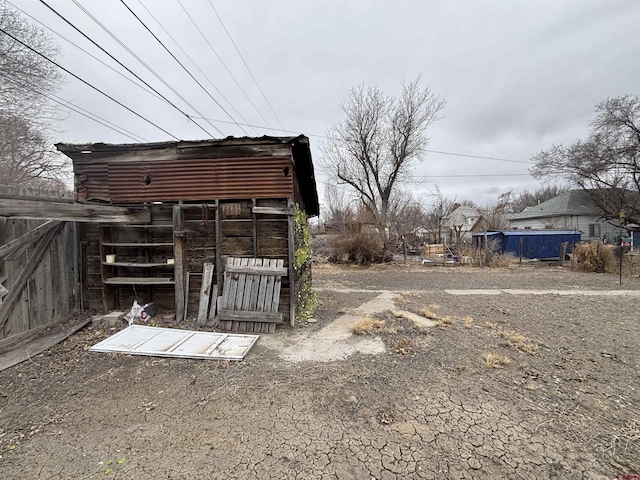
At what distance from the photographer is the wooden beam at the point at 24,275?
3.54 metres

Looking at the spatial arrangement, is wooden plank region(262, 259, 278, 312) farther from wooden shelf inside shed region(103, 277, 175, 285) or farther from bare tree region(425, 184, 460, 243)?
bare tree region(425, 184, 460, 243)

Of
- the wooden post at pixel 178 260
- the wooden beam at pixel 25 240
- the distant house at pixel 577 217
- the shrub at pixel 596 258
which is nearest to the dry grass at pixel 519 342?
the wooden post at pixel 178 260

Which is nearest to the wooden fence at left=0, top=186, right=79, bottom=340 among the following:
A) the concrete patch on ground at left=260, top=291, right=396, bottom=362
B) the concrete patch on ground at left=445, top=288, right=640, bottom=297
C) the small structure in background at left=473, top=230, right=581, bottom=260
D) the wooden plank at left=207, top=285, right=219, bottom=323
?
the wooden plank at left=207, top=285, right=219, bottom=323

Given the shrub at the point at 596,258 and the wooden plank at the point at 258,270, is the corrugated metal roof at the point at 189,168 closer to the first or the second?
the wooden plank at the point at 258,270

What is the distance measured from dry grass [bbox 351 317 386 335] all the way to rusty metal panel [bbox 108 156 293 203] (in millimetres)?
2533

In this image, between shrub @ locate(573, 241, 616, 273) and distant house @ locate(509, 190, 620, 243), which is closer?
shrub @ locate(573, 241, 616, 273)

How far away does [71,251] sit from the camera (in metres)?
4.80

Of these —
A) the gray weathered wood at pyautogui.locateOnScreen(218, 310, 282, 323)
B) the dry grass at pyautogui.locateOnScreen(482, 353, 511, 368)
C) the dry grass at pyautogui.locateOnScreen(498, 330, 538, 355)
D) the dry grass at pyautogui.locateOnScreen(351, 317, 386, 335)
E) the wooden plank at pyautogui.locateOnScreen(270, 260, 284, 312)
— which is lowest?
the dry grass at pyautogui.locateOnScreen(498, 330, 538, 355)

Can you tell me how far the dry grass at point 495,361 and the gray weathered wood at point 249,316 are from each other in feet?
9.61

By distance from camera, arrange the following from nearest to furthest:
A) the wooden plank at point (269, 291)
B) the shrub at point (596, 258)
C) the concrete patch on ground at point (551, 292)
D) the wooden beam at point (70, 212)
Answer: the wooden beam at point (70, 212) < the wooden plank at point (269, 291) < the concrete patch on ground at point (551, 292) < the shrub at point (596, 258)

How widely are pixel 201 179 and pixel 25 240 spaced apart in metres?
2.51

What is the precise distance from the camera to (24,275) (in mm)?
3826

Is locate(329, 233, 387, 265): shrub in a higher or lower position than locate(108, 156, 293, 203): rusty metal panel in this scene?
A: lower

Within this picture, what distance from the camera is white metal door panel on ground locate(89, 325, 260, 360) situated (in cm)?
350
